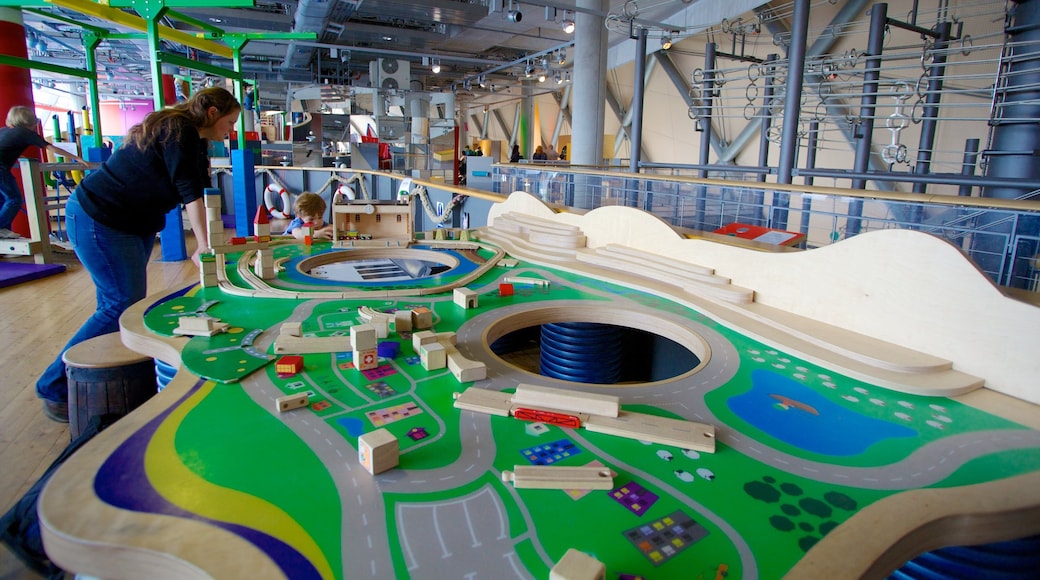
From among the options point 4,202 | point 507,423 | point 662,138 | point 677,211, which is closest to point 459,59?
point 662,138

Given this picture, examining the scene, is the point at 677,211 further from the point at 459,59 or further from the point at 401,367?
the point at 459,59

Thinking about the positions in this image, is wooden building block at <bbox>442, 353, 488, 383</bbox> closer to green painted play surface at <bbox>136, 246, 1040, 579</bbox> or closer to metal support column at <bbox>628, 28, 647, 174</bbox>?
green painted play surface at <bbox>136, 246, 1040, 579</bbox>

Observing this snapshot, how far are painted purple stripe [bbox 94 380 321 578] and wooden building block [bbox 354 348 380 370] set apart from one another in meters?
0.50

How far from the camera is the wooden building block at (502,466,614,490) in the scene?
43.8 inches

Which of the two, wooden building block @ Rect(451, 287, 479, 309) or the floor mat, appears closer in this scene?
wooden building block @ Rect(451, 287, 479, 309)

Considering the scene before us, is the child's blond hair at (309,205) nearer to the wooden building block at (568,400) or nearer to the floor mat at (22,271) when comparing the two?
the wooden building block at (568,400)

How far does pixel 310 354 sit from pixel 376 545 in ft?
2.97

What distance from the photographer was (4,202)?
668cm

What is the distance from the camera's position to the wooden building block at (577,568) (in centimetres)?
83

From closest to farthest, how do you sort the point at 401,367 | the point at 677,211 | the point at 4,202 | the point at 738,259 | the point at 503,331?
the point at 401,367 < the point at 503,331 < the point at 738,259 < the point at 677,211 < the point at 4,202

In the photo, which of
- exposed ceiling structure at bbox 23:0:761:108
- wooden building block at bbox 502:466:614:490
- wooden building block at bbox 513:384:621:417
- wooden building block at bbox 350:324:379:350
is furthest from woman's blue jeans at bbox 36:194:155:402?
exposed ceiling structure at bbox 23:0:761:108

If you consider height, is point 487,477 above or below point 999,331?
below

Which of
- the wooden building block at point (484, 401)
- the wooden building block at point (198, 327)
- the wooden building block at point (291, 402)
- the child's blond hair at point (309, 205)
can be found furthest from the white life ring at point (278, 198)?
the wooden building block at point (484, 401)

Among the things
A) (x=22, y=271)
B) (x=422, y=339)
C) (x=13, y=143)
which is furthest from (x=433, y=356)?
(x=13, y=143)
